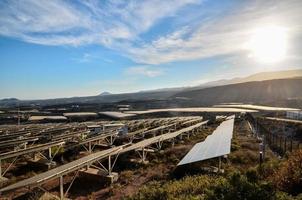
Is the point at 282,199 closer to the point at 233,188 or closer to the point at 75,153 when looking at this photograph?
the point at 233,188

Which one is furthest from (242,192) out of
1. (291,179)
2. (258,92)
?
(258,92)

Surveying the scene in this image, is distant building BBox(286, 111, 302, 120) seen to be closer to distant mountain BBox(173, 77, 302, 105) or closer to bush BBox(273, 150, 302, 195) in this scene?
bush BBox(273, 150, 302, 195)

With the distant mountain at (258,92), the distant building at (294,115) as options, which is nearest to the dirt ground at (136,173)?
the distant building at (294,115)

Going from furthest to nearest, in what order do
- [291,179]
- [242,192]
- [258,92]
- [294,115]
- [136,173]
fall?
[258,92], [294,115], [136,173], [291,179], [242,192]

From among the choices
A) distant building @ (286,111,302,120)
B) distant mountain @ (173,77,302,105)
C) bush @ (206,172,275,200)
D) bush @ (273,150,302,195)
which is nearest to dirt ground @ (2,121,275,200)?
bush @ (206,172,275,200)

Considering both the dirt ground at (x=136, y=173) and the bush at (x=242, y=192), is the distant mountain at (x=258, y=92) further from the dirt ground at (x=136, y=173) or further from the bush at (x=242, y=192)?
the bush at (x=242, y=192)

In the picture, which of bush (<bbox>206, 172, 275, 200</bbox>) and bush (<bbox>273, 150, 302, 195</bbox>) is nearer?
bush (<bbox>206, 172, 275, 200</bbox>)

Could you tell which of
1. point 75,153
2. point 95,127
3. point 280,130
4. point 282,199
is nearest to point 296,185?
point 282,199

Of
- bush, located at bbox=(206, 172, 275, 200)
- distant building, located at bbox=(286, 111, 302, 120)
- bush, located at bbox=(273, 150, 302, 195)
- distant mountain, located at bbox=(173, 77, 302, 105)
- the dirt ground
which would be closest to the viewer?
bush, located at bbox=(206, 172, 275, 200)

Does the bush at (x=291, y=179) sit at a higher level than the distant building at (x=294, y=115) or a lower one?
higher

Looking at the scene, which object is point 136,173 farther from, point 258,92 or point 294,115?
point 258,92

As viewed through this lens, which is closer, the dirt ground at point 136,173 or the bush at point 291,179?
the bush at point 291,179
